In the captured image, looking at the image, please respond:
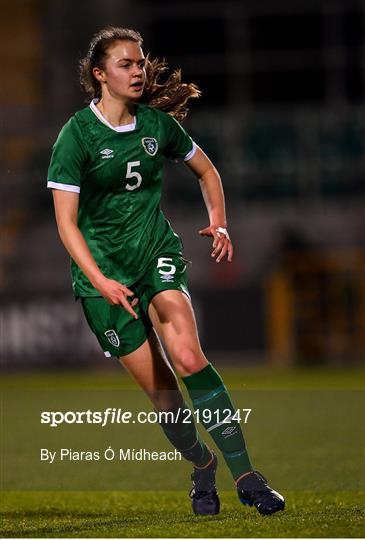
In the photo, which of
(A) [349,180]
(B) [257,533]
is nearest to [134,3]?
(A) [349,180]

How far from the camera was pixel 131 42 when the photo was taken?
Result: 209 inches

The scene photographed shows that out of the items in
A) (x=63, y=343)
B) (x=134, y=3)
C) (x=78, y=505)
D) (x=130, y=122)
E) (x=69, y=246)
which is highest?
(x=134, y=3)

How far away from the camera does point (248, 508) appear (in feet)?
18.3

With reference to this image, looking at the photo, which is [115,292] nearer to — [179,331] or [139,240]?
[179,331]

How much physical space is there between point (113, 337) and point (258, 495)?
0.87 metres

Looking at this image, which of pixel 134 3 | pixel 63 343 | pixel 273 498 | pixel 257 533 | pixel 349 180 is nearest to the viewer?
pixel 257 533

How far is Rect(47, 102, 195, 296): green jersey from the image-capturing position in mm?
5266

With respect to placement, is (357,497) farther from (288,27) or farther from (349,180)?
(288,27)

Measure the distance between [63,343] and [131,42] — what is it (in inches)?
385

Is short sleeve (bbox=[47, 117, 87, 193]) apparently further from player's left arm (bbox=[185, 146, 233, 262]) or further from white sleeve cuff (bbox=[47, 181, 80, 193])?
player's left arm (bbox=[185, 146, 233, 262])

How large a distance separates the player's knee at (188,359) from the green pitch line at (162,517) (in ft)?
1.99

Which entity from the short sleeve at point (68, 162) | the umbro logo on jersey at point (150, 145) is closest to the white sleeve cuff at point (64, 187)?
the short sleeve at point (68, 162)

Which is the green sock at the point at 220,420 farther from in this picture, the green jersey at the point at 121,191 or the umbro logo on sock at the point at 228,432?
the green jersey at the point at 121,191

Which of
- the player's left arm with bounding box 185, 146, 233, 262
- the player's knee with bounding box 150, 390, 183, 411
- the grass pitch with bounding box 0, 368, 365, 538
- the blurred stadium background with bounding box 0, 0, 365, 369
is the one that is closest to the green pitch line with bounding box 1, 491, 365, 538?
the grass pitch with bounding box 0, 368, 365, 538
